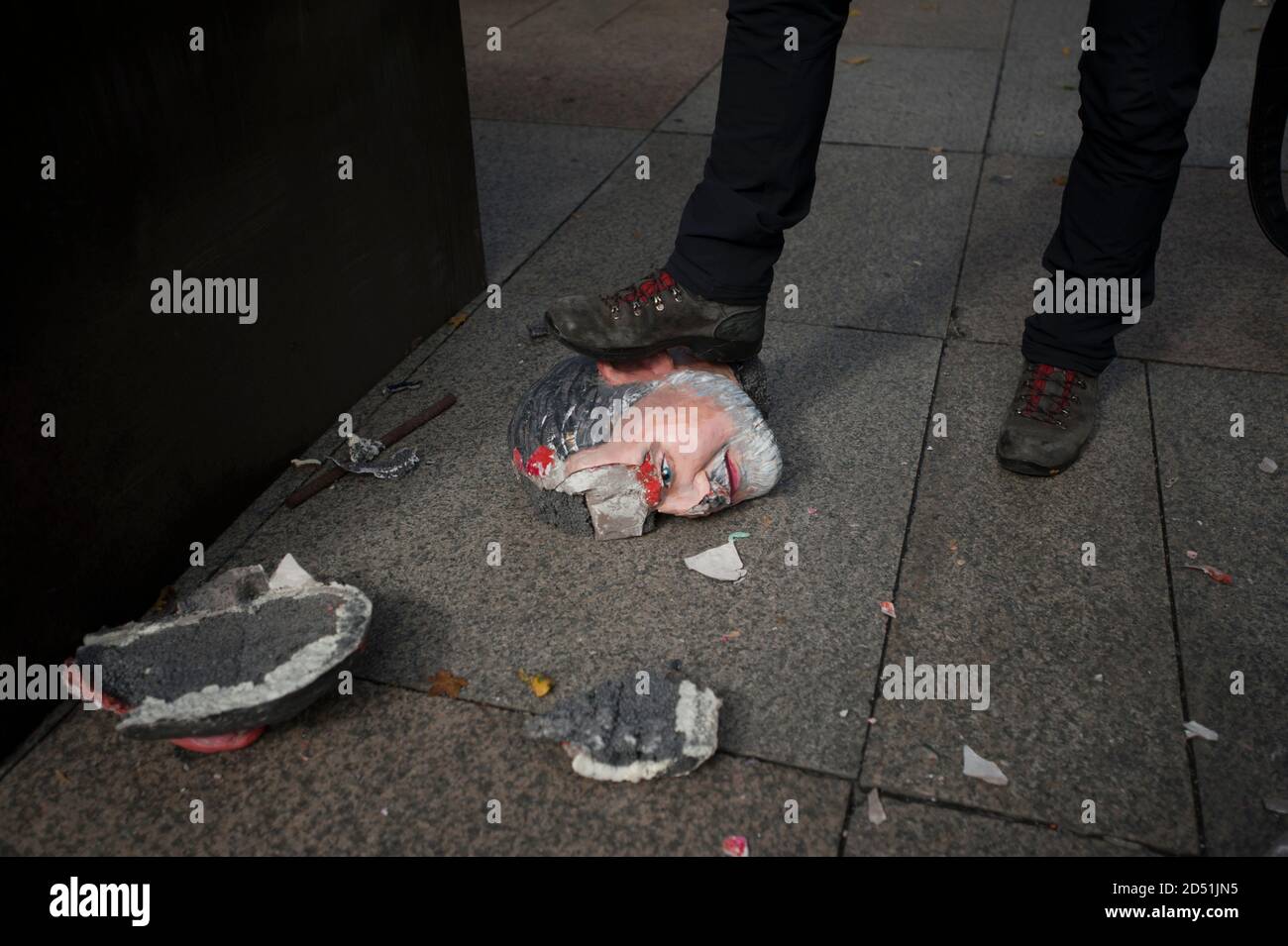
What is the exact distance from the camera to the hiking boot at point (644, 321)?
8.27ft

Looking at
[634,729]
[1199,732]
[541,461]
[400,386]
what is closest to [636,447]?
[541,461]

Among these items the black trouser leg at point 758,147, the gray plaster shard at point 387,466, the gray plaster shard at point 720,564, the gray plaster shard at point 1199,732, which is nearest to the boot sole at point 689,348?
the black trouser leg at point 758,147

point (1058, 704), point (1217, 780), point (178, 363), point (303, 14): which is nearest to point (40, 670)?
point (178, 363)

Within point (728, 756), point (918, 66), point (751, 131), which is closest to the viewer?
point (728, 756)

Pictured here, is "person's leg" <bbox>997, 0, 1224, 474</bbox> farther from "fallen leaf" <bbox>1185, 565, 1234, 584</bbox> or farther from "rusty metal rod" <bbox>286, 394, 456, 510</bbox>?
"rusty metal rod" <bbox>286, 394, 456, 510</bbox>

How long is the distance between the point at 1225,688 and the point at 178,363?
2.44 metres

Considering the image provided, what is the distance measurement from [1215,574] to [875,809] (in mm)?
1125

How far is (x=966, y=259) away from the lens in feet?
12.9

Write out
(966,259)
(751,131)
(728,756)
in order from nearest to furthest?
(728,756)
(751,131)
(966,259)

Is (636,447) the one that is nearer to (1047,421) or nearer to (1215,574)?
(1047,421)

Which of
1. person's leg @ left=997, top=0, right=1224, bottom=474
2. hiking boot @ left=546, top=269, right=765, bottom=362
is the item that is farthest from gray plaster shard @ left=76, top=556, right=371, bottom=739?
person's leg @ left=997, top=0, right=1224, bottom=474

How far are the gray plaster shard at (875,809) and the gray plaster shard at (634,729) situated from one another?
1.01 ft
